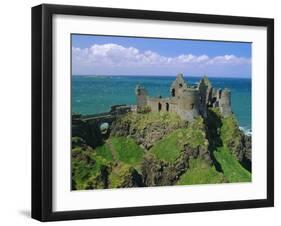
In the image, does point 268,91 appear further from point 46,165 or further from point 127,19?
point 46,165

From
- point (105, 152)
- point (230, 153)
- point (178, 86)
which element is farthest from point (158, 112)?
point (230, 153)

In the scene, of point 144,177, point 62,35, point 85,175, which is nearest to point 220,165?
point 144,177

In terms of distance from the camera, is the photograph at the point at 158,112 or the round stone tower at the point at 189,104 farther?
the round stone tower at the point at 189,104

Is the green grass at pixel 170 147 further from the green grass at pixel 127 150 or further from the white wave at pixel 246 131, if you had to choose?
the white wave at pixel 246 131

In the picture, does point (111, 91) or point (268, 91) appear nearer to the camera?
point (111, 91)

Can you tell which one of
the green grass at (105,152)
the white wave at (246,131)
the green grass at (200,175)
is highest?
the white wave at (246,131)

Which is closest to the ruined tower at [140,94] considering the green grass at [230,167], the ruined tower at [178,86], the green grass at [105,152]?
the ruined tower at [178,86]

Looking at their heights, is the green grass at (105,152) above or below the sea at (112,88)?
below

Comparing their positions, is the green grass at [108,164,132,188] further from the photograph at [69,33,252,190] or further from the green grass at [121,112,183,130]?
the green grass at [121,112,183,130]

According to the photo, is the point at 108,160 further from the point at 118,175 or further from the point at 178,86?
the point at 178,86
